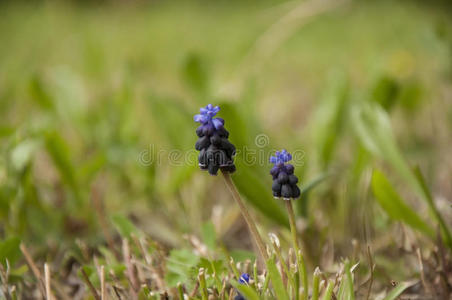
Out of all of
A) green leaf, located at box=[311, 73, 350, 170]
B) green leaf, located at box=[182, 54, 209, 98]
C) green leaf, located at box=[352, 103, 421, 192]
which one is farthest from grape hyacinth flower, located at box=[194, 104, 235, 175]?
green leaf, located at box=[182, 54, 209, 98]

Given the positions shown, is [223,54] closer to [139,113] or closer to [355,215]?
[139,113]

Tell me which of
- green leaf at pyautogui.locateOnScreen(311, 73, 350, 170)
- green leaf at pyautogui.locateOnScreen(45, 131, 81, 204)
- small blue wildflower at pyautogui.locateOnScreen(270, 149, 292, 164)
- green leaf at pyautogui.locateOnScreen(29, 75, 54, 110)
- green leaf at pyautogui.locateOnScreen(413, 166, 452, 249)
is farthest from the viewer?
green leaf at pyautogui.locateOnScreen(29, 75, 54, 110)

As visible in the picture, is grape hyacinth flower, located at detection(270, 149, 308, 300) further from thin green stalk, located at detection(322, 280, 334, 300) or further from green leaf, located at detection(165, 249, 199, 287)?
green leaf, located at detection(165, 249, 199, 287)

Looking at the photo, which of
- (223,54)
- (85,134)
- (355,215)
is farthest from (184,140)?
(223,54)

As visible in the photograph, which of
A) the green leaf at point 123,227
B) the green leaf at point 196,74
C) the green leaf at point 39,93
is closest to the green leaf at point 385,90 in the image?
the green leaf at point 196,74

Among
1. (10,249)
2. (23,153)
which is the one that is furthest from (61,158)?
(10,249)

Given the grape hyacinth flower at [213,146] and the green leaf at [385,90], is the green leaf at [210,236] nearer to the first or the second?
the grape hyacinth flower at [213,146]

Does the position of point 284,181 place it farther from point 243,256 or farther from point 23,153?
point 23,153
